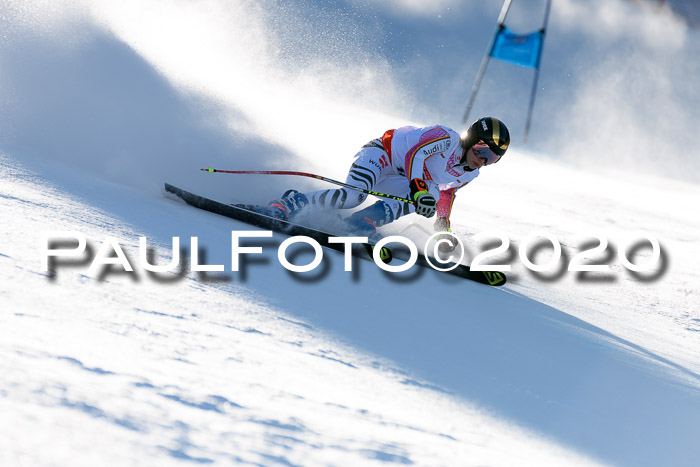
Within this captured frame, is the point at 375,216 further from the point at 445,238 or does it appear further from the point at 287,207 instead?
the point at 287,207

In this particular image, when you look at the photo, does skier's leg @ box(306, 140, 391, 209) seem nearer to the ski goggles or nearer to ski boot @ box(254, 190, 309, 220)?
ski boot @ box(254, 190, 309, 220)

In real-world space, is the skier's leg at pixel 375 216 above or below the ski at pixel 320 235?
above

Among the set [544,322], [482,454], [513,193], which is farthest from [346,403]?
[513,193]

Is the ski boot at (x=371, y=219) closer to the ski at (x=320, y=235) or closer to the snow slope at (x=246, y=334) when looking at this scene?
the snow slope at (x=246, y=334)

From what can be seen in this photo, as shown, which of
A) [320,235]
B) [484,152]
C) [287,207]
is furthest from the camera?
[287,207]

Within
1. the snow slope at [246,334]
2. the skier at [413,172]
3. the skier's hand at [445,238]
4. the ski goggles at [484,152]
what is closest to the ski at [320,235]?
the snow slope at [246,334]

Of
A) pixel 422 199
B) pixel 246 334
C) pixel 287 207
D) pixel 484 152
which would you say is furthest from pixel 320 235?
pixel 246 334

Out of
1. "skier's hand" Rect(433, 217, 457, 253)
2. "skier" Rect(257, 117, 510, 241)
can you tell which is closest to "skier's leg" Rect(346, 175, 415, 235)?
"skier" Rect(257, 117, 510, 241)
